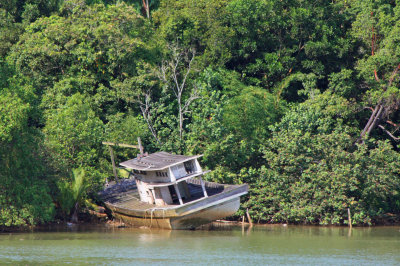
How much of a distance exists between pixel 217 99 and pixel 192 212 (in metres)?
10.3

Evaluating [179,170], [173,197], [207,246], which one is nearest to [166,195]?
[173,197]

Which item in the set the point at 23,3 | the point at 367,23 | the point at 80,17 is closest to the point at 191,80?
the point at 80,17

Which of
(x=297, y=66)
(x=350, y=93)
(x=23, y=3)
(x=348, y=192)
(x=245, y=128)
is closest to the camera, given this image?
(x=348, y=192)

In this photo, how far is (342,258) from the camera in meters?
25.8

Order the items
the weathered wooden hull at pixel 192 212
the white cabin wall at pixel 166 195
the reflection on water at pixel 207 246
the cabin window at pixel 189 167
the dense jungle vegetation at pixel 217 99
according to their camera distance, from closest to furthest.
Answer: the reflection on water at pixel 207 246 < the weathered wooden hull at pixel 192 212 < the cabin window at pixel 189 167 < the white cabin wall at pixel 166 195 < the dense jungle vegetation at pixel 217 99

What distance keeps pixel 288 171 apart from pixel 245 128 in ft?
13.8

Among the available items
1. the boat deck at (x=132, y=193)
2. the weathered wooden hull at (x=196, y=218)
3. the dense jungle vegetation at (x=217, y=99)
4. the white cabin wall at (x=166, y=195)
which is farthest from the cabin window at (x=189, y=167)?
the dense jungle vegetation at (x=217, y=99)

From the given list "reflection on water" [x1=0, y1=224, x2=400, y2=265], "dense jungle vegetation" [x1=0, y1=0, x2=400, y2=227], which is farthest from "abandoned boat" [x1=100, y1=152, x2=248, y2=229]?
"dense jungle vegetation" [x1=0, y1=0, x2=400, y2=227]

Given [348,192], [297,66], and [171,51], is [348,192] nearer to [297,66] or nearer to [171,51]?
[297,66]

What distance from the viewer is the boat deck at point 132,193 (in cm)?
3300

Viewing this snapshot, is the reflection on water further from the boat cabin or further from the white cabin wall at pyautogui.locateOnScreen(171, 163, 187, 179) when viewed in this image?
the white cabin wall at pyautogui.locateOnScreen(171, 163, 187, 179)

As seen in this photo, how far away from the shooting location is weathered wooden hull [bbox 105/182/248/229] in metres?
30.7

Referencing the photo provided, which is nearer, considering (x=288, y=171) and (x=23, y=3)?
(x=288, y=171)

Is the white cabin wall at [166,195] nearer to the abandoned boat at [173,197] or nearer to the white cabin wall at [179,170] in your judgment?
the abandoned boat at [173,197]
